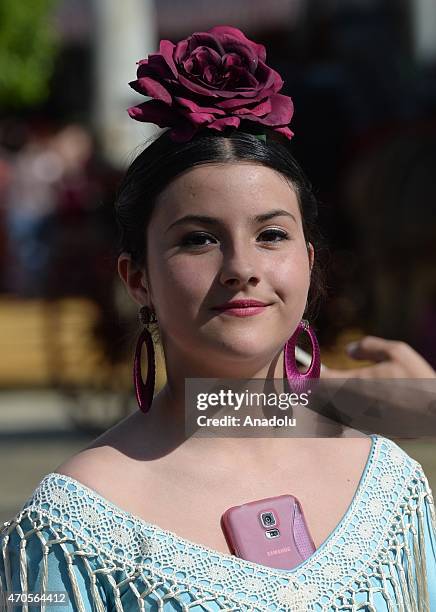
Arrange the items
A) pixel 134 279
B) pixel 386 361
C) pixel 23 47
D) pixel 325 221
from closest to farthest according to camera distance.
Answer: pixel 134 279, pixel 386 361, pixel 325 221, pixel 23 47

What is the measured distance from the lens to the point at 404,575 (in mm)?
1831

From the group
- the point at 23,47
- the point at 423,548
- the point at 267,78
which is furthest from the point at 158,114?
the point at 23,47

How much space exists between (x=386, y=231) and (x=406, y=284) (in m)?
0.31

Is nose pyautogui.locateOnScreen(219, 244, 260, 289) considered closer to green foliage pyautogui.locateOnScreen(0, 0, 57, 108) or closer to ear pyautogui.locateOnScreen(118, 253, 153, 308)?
ear pyautogui.locateOnScreen(118, 253, 153, 308)

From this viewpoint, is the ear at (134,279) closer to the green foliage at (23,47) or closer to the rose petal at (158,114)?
the rose petal at (158,114)

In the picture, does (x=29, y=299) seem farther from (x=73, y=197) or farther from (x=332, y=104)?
(x=332, y=104)

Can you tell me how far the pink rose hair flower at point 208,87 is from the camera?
1.81 m

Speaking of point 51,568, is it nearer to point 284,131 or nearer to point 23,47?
point 284,131

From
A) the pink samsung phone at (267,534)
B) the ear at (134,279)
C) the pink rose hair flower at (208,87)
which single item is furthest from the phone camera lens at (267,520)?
the pink rose hair flower at (208,87)

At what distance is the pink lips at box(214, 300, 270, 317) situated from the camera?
1.77 metres

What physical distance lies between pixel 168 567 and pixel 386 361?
0.63m

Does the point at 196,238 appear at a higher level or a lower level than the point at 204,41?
lower

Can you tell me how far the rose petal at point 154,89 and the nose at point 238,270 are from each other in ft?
0.72

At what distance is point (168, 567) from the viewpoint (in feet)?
5.68
